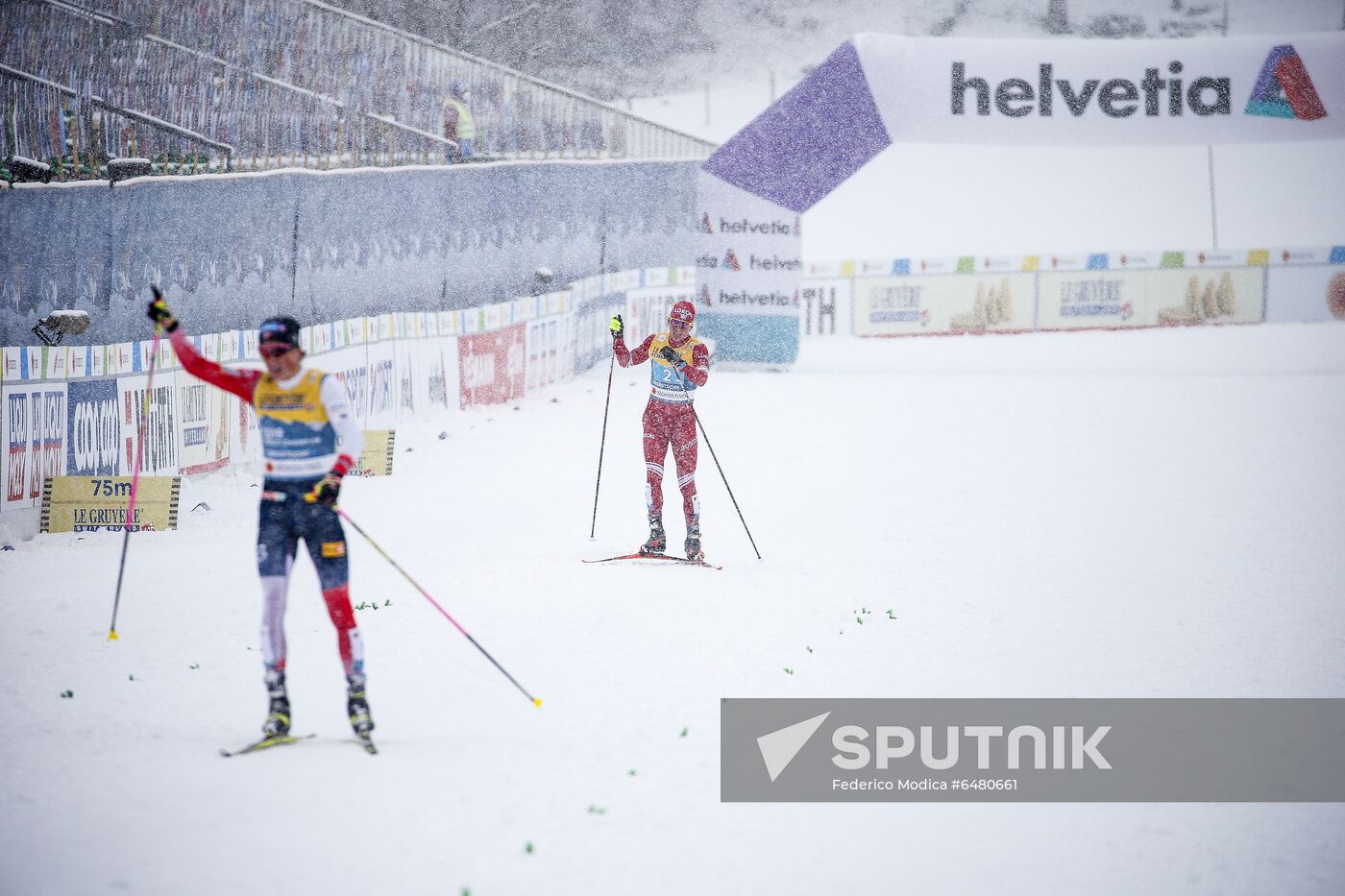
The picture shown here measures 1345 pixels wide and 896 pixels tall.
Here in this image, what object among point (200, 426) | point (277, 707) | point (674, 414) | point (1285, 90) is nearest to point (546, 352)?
point (200, 426)

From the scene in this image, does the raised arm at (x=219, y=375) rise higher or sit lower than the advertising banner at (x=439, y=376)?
lower

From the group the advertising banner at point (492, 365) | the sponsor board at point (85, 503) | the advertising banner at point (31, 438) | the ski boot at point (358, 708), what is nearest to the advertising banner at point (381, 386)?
the advertising banner at point (492, 365)

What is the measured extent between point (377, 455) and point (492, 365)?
4.46 metres

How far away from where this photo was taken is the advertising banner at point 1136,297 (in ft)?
82.6

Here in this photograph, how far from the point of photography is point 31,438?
10656 millimetres

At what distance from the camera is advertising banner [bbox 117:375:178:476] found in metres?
11.5

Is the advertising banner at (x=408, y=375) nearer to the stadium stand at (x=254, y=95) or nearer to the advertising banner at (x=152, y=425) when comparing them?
the stadium stand at (x=254, y=95)

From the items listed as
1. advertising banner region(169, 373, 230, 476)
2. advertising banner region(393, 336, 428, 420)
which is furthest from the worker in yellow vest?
advertising banner region(169, 373, 230, 476)

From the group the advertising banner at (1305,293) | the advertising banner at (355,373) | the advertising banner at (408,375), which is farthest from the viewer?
the advertising banner at (1305,293)

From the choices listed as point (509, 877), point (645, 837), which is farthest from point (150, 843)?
point (645, 837)

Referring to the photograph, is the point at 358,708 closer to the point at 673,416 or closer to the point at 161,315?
the point at 161,315

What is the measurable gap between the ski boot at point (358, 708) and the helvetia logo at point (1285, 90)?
18136 millimetres

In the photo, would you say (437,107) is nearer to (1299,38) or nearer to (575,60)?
(1299,38)

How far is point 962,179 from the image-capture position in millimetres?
42500
